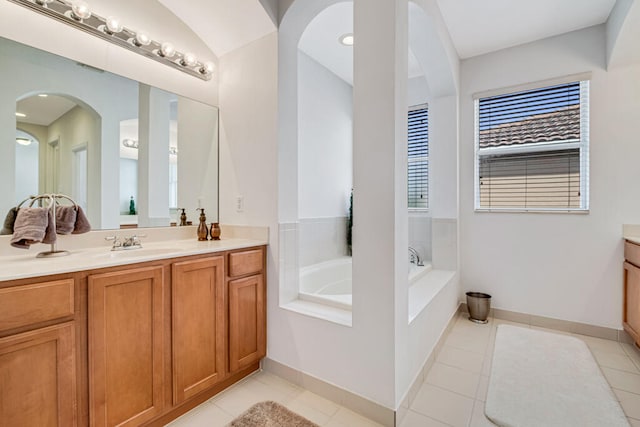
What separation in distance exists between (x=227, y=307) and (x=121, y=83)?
157 centimetres

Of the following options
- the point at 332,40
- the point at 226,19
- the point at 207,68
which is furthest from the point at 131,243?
the point at 332,40

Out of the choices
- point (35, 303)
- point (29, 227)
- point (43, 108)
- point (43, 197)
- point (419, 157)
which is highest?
point (419, 157)

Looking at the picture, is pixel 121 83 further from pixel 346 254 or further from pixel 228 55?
pixel 346 254

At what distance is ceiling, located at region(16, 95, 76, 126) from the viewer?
1549mm

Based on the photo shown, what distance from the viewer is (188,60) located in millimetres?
2121

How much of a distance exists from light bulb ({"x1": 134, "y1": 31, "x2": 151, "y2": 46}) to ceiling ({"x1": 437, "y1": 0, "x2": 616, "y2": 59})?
2.16 metres

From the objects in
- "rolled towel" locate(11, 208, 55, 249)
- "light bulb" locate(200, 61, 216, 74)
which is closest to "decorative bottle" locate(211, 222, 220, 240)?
"rolled towel" locate(11, 208, 55, 249)

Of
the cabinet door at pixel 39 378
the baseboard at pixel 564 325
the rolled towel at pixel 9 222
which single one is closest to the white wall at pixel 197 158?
the rolled towel at pixel 9 222

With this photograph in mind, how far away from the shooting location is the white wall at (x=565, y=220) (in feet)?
8.20

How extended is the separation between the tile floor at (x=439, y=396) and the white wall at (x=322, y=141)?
167cm

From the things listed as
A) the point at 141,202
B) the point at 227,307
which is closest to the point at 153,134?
the point at 141,202

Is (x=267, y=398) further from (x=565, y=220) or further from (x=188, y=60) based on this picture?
(x=565, y=220)

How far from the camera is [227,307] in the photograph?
5.96ft

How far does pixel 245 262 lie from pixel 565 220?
112 inches
